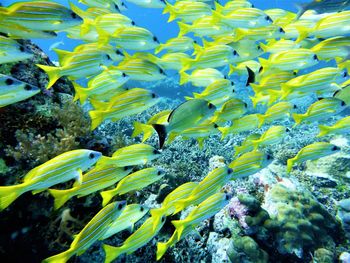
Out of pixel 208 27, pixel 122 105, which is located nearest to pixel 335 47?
pixel 208 27

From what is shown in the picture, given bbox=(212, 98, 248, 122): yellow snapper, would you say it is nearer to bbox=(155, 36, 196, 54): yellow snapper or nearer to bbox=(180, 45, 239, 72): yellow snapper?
bbox=(180, 45, 239, 72): yellow snapper

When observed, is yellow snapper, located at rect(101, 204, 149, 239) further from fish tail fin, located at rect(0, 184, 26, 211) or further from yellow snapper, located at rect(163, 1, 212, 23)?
yellow snapper, located at rect(163, 1, 212, 23)

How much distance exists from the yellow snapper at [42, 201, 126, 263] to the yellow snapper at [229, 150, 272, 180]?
5.41ft

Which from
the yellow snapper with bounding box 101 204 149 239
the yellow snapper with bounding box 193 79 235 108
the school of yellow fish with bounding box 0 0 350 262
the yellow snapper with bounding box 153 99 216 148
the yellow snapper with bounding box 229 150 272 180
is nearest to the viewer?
the school of yellow fish with bounding box 0 0 350 262

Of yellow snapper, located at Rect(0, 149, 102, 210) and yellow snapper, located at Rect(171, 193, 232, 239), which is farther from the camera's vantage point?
yellow snapper, located at Rect(171, 193, 232, 239)

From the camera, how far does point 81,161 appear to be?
282 centimetres

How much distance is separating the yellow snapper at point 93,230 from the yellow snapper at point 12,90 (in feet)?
4.81

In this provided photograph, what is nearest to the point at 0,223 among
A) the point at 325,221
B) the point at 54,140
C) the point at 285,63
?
the point at 54,140

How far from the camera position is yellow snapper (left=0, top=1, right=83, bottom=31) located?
3.03 m

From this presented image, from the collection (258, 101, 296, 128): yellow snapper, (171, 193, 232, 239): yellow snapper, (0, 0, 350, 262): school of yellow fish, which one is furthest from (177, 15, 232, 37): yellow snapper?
(171, 193, 232, 239): yellow snapper

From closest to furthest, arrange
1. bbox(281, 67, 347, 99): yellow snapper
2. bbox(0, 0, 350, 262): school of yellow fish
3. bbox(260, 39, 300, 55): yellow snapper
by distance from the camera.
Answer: bbox(0, 0, 350, 262): school of yellow fish → bbox(281, 67, 347, 99): yellow snapper → bbox(260, 39, 300, 55): yellow snapper

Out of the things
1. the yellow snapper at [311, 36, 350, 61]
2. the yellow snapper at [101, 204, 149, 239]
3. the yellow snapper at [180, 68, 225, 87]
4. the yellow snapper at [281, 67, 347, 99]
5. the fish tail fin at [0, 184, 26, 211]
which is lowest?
the yellow snapper at [101, 204, 149, 239]

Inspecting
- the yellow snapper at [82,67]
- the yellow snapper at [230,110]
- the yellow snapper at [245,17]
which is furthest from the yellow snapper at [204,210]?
the yellow snapper at [245,17]

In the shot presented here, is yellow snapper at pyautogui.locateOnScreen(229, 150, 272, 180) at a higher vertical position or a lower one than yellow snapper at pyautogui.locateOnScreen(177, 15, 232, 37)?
lower
